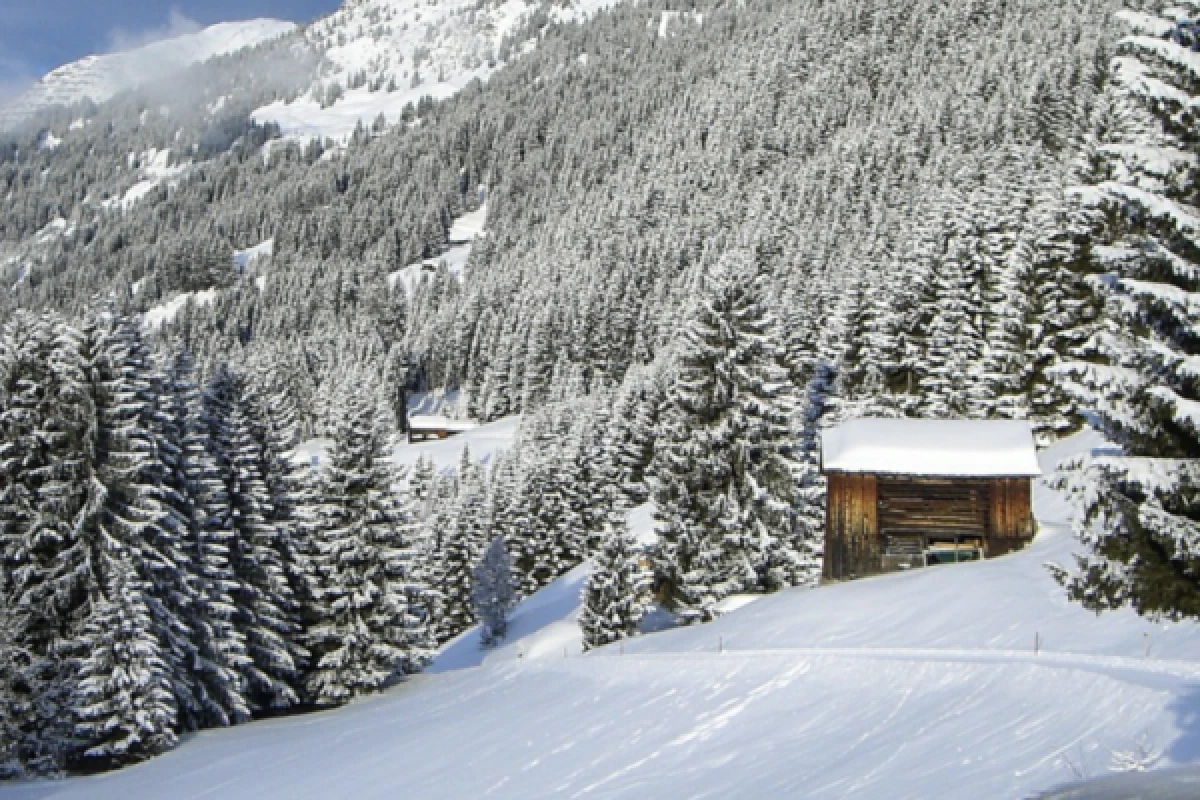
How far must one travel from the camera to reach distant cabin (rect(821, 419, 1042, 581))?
32.4 metres

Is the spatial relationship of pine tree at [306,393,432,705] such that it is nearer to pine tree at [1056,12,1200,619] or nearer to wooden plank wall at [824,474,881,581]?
wooden plank wall at [824,474,881,581]

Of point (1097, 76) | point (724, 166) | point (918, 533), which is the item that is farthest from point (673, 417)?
point (724, 166)

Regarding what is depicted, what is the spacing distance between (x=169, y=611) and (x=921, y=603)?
20.5 meters

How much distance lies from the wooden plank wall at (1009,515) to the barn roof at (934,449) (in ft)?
1.86

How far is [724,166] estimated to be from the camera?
6924 inches

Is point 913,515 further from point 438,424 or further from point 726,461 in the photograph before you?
point 438,424

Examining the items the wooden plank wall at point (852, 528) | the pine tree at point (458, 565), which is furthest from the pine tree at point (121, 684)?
the pine tree at point (458, 565)

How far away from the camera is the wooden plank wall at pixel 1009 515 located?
32.3 meters

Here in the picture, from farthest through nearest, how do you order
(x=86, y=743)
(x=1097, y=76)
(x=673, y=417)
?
(x=1097, y=76) → (x=673, y=417) → (x=86, y=743)

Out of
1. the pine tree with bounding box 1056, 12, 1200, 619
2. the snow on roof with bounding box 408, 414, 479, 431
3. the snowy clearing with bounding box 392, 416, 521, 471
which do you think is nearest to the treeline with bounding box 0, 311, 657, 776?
the pine tree with bounding box 1056, 12, 1200, 619

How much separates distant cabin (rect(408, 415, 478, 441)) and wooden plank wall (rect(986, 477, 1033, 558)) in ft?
296

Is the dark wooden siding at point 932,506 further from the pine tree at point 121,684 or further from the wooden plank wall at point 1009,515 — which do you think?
the pine tree at point 121,684

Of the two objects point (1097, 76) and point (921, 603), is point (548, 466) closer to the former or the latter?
point (921, 603)

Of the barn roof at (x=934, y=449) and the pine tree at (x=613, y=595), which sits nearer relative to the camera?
the barn roof at (x=934, y=449)
